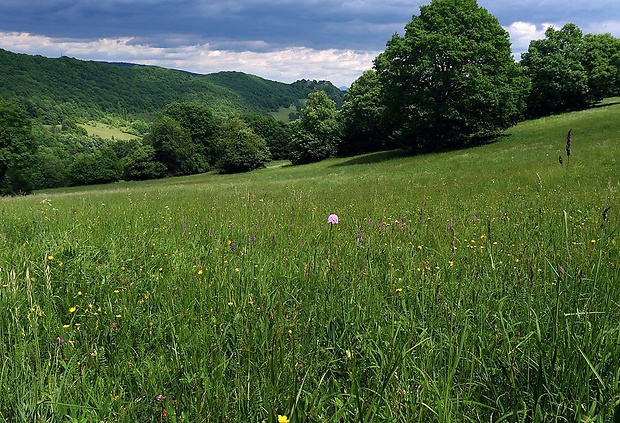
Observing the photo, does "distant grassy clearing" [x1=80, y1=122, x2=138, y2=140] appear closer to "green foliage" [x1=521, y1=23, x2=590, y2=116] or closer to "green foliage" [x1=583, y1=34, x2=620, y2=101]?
"green foliage" [x1=521, y1=23, x2=590, y2=116]

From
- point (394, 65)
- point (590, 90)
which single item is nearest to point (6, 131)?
point (394, 65)

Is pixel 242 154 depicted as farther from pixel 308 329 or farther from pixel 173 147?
pixel 308 329

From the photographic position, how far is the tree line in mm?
30547

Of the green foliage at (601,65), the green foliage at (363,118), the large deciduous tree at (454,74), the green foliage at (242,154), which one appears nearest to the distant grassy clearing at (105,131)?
the green foliage at (242,154)

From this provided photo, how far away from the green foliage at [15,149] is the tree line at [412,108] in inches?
4.7

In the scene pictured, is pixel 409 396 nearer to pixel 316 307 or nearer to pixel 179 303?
pixel 316 307

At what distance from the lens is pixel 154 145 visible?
71.6 metres

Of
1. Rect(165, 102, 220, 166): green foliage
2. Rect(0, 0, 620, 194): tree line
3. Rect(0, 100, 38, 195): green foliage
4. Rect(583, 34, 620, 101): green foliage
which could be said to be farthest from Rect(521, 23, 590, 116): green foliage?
Rect(0, 100, 38, 195): green foliage

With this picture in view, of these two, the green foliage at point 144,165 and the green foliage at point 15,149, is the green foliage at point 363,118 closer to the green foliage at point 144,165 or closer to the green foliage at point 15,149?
the green foliage at point 144,165

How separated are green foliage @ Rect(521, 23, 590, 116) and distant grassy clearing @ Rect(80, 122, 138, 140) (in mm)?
137557

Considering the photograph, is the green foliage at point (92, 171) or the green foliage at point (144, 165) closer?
the green foliage at point (144, 165)

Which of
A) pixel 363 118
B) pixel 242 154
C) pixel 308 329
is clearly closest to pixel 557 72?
pixel 363 118

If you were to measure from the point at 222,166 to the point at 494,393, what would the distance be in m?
62.9

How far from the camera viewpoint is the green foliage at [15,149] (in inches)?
1812
